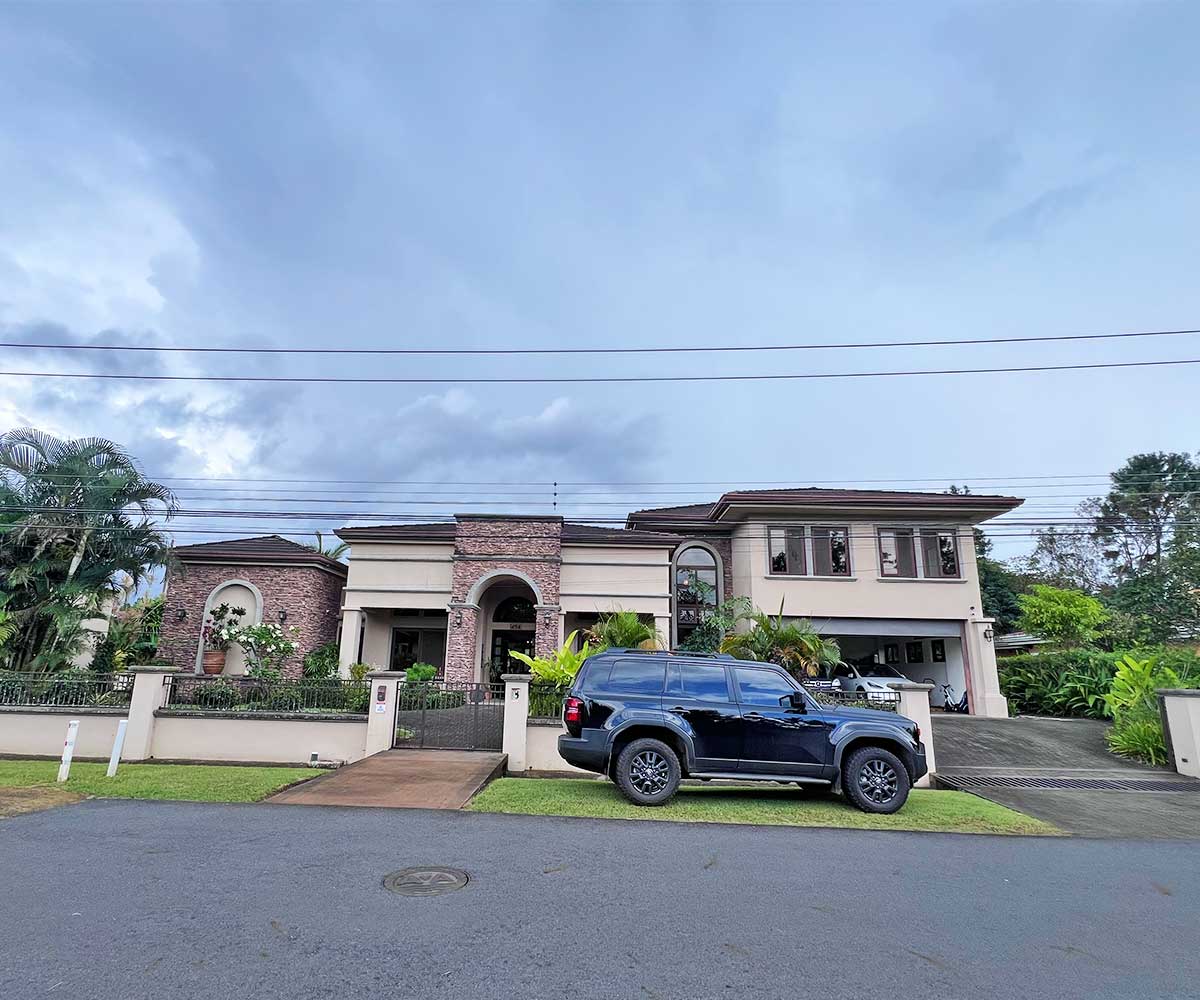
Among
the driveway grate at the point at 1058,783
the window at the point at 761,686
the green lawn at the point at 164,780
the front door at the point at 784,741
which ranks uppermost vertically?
the window at the point at 761,686

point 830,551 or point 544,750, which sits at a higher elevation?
point 830,551

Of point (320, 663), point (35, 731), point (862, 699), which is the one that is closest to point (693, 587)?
point (862, 699)

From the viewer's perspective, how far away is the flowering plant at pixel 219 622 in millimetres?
→ 21688

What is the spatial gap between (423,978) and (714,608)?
21.2 metres

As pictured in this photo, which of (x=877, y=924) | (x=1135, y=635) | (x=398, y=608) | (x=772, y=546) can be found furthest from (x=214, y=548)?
(x=1135, y=635)

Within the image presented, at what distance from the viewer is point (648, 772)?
28.8 feet

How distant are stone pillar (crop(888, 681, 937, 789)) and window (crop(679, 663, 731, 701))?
4.54m

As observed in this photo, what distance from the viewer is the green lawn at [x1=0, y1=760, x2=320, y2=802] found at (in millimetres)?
9039

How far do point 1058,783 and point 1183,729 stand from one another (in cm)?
300

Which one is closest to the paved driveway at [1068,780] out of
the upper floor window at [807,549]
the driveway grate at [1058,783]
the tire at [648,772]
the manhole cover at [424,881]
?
the driveway grate at [1058,783]

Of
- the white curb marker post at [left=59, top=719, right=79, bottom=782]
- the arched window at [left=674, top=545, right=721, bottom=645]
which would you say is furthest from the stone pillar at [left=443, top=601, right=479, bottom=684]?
the white curb marker post at [left=59, top=719, right=79, bottom=782]

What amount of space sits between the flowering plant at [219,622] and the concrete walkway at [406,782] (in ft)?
40.2

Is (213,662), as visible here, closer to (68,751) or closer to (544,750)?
(68,751)

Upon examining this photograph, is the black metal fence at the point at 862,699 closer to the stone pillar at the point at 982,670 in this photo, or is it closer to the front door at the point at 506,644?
the stone pillar at the point at 982,670
